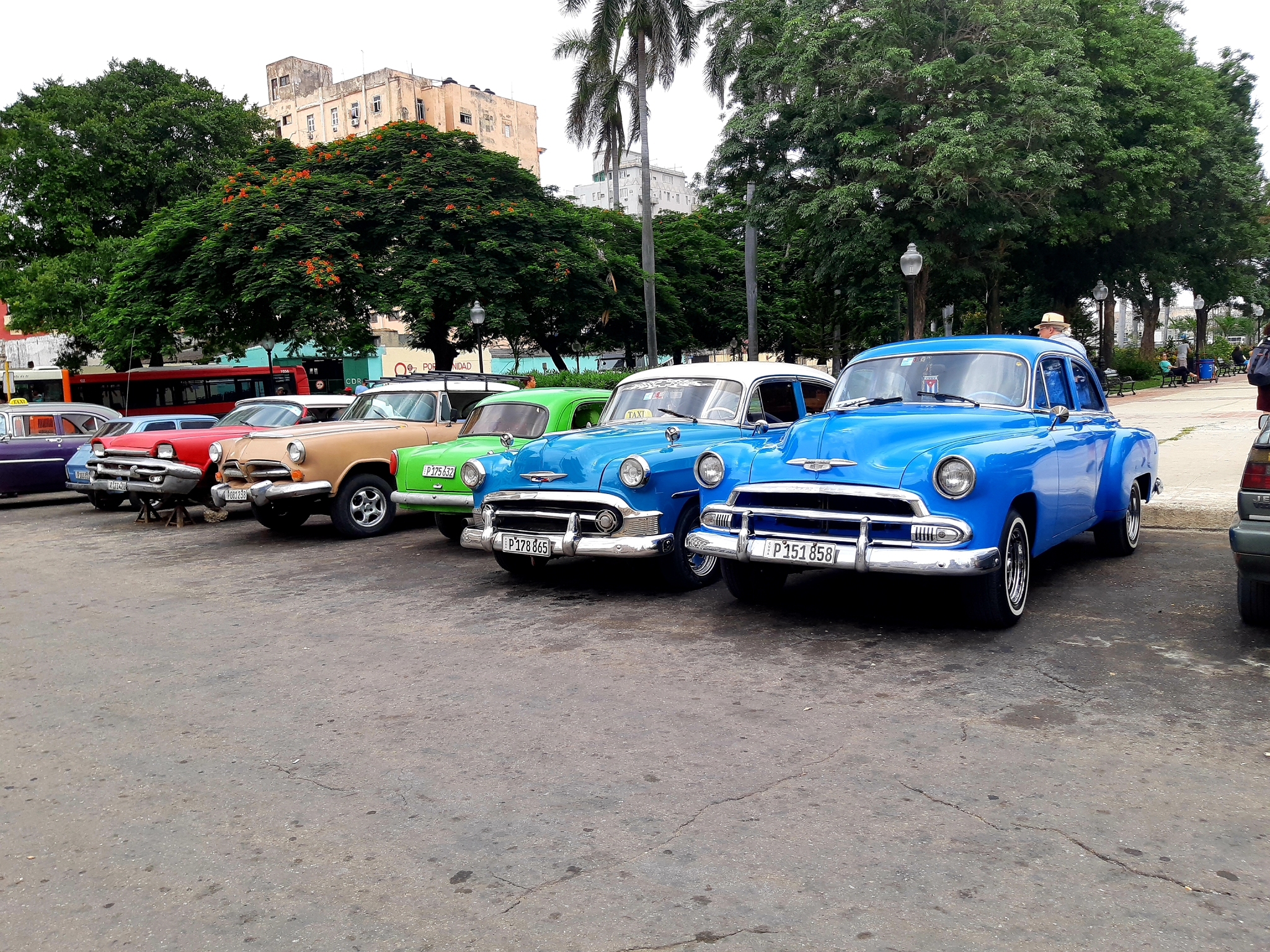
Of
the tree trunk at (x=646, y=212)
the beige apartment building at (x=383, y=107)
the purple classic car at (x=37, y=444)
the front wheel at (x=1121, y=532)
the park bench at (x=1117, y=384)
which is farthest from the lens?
the beige apartment building at (x=383, y=107)

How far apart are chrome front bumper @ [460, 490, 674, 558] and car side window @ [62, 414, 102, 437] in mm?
13513

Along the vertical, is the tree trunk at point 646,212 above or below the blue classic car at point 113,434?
above

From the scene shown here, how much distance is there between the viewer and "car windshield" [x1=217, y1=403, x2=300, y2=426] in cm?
1494

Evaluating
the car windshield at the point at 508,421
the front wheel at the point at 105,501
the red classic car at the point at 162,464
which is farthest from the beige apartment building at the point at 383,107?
the car windshield at the point at 508,421

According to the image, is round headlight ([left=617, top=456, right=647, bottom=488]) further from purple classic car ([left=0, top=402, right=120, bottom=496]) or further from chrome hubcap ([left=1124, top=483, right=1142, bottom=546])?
A: purple classic car ([left=0, top=402, right=120, bottom=496])

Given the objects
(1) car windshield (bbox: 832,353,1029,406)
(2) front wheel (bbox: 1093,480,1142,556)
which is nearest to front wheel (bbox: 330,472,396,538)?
(1) car windshield (bbox: 832,353,1029,406)

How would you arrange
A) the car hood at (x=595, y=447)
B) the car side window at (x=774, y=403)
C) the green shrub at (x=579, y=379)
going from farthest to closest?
1. the green shrub at (x=579, y=379)
2. the car side window at (x=774, y=403)
3. the car hood at (x=595, y=447)

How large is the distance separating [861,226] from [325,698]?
68.9 feet

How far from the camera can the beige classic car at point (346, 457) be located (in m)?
11.1

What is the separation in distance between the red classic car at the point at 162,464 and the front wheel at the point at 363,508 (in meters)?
2.05

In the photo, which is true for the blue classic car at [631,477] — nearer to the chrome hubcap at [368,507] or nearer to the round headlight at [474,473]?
the round headlight at [474,473]

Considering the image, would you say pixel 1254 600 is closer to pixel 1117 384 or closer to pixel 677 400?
pixel 677 400

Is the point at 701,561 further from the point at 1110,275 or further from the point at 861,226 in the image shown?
the point at 1110,275

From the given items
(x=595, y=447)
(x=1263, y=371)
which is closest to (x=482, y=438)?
(x=595, y=447)
